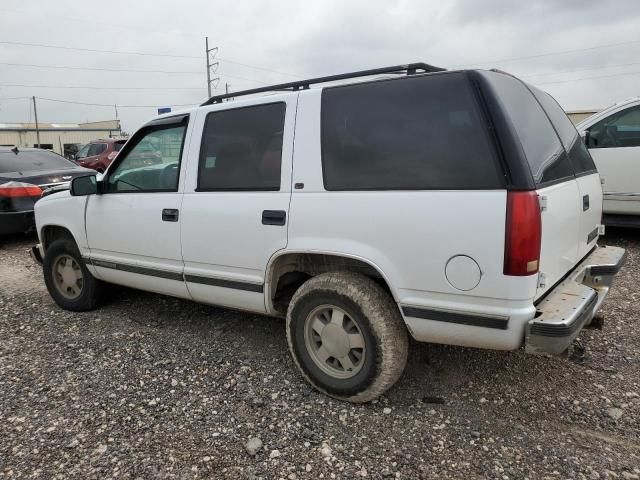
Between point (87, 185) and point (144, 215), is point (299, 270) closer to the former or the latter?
point (144, 215)

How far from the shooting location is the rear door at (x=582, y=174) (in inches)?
119

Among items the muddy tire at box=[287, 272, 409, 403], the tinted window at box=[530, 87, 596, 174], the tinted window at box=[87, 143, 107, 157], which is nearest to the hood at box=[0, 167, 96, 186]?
the muddy tire at box=[287, 272, 409, 403]

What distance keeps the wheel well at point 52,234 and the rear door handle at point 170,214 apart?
1569 millimetres

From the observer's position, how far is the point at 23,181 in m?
7.35

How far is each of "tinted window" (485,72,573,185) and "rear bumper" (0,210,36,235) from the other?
708 cm

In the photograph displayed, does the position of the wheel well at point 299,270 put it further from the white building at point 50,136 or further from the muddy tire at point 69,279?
the white building at point 50,136

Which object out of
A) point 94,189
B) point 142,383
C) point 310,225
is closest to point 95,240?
point 94,189

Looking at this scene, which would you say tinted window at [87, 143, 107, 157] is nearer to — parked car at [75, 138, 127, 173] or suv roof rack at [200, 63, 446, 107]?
parked car at [75, 138, 127, 173]

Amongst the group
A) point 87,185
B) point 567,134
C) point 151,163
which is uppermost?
point 567,134

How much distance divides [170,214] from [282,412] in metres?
1.60

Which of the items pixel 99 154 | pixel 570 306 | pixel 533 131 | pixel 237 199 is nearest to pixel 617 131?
pixel 533 131

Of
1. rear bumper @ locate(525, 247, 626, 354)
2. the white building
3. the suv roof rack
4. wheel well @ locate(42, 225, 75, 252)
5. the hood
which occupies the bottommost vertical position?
rear bumper @ locate(525, 247, 626, 354)

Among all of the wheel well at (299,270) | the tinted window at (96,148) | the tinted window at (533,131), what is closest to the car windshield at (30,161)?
the wheel well at (299,270)

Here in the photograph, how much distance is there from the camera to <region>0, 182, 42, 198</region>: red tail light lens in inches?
281
